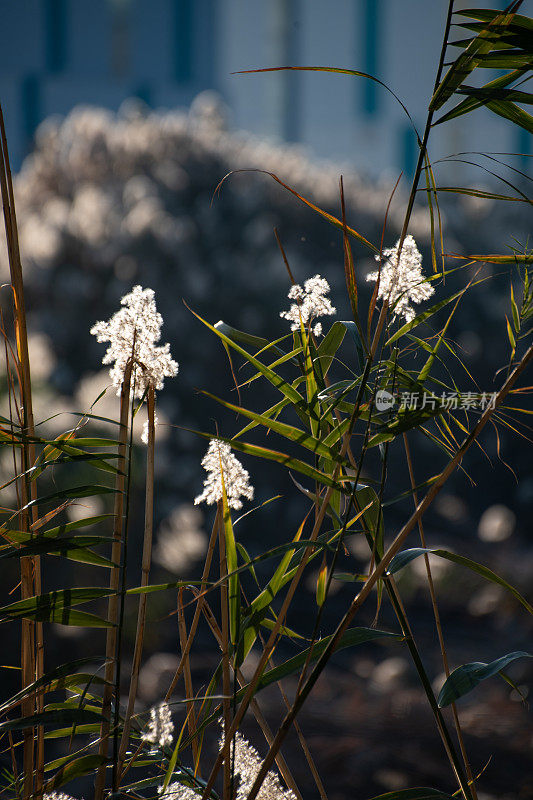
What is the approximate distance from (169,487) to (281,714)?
1.10 meters

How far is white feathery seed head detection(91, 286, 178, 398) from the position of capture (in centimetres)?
35

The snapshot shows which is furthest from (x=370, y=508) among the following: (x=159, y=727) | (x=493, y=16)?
(x=493, y=16)

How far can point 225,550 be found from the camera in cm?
36

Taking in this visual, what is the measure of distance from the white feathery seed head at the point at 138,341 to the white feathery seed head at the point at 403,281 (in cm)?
13

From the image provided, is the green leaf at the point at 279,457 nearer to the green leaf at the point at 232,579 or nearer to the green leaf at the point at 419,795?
the green leaf at the point at 232,579

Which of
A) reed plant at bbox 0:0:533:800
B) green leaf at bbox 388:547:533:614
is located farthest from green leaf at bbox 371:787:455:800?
green leaf at bbox 388:547:533:614

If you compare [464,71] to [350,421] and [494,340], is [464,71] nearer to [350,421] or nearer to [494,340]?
[350,421]

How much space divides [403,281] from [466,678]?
8.7 inches

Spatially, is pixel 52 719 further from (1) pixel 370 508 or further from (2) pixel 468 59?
(2) pixel 468 59

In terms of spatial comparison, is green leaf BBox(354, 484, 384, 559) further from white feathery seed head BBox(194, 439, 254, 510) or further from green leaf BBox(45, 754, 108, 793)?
green leaf BBox(45, 754, 108, 793)

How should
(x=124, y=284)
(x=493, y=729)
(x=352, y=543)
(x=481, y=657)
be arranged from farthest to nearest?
(x=124, y=284)
(x=352, y=543)
(x=481, y=657)
(x=493, y=729)

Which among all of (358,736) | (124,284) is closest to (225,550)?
(358,736)

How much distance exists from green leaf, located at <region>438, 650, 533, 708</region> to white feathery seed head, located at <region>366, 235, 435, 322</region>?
0.64 ft

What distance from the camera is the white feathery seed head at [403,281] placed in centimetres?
33
